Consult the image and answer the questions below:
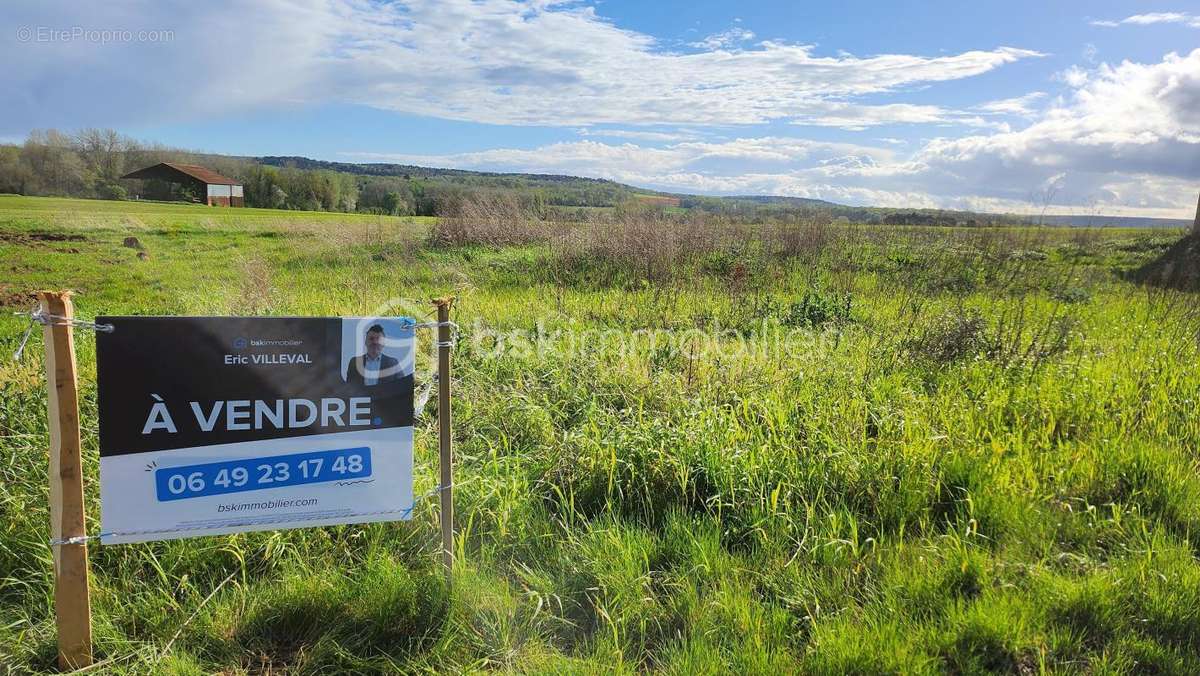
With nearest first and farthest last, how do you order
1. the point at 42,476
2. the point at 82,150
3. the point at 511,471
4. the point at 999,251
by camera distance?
the point at 42,476, the point at 511,471, the point at 82,150, the point at 999,251

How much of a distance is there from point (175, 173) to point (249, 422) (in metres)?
11.8

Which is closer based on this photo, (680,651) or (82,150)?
(680,651)

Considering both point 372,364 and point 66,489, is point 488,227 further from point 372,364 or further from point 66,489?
point 66,489

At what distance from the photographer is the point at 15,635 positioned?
237 cm

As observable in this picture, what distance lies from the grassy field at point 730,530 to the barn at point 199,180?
17.5 feet

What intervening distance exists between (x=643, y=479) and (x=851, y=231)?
46.7 ft

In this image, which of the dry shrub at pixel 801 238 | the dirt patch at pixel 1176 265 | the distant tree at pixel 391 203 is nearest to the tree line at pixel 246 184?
the distant tree at pixel 391 203

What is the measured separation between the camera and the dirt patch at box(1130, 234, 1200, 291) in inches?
470

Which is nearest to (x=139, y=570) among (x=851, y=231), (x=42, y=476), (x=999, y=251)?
(x=42, y=476)

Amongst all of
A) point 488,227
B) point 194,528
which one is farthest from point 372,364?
point 488,227

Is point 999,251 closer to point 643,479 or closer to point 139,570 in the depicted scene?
point 643,479

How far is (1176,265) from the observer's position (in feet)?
44.9

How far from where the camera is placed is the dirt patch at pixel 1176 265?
11.9 m

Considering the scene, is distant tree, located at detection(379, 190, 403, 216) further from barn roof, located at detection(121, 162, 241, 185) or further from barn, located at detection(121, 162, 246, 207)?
barn roof, located at detection(121, 162, 241, 185)
